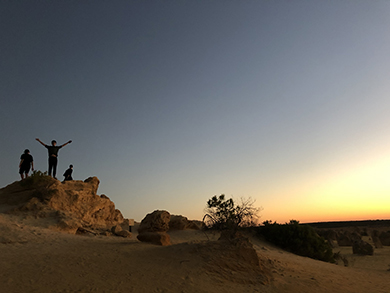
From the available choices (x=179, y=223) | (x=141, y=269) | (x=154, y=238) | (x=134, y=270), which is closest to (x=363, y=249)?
(x=179, y=223)

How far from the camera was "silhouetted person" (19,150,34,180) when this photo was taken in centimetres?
1502

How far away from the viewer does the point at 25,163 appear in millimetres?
15125

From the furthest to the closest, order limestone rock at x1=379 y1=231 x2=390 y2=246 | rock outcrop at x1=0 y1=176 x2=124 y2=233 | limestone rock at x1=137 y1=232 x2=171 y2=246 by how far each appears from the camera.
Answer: limestone rock at x1=379 y1=231 x2=390 y2=246
rock outcrop at x1=0 y1=176 x2=124 y2=233
limestone rock at x1=137 y1=232 x2=171 y2=246

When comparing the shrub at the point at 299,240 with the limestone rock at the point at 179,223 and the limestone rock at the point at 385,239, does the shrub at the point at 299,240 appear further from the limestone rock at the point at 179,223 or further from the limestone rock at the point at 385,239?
the limestone rock at the point at 385,239

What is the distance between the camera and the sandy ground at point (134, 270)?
22.1 feet

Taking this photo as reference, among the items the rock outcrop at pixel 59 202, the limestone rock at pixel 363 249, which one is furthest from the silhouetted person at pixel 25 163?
the limestone rock at pixel 363 249

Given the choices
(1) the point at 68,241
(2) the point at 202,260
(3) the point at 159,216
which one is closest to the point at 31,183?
(1) the point at 68,241

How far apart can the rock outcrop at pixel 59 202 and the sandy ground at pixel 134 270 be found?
6.19ft

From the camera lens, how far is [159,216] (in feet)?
46.9

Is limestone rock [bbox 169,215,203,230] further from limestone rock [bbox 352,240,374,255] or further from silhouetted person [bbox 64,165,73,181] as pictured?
limestone rock [bbox 352,240,374,255]

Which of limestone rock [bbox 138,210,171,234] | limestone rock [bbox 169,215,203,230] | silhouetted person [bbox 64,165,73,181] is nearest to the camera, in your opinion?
limestone rock [bbox 138,210,171,234]

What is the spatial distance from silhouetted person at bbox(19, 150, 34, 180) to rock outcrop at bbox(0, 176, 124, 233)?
1.68 ft

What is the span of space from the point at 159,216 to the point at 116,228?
2.63m

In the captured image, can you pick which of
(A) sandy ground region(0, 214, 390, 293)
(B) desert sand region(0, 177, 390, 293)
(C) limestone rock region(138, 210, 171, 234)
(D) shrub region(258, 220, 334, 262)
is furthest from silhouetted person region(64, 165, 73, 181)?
(D) shrub region(258, 220, 334, 262)
